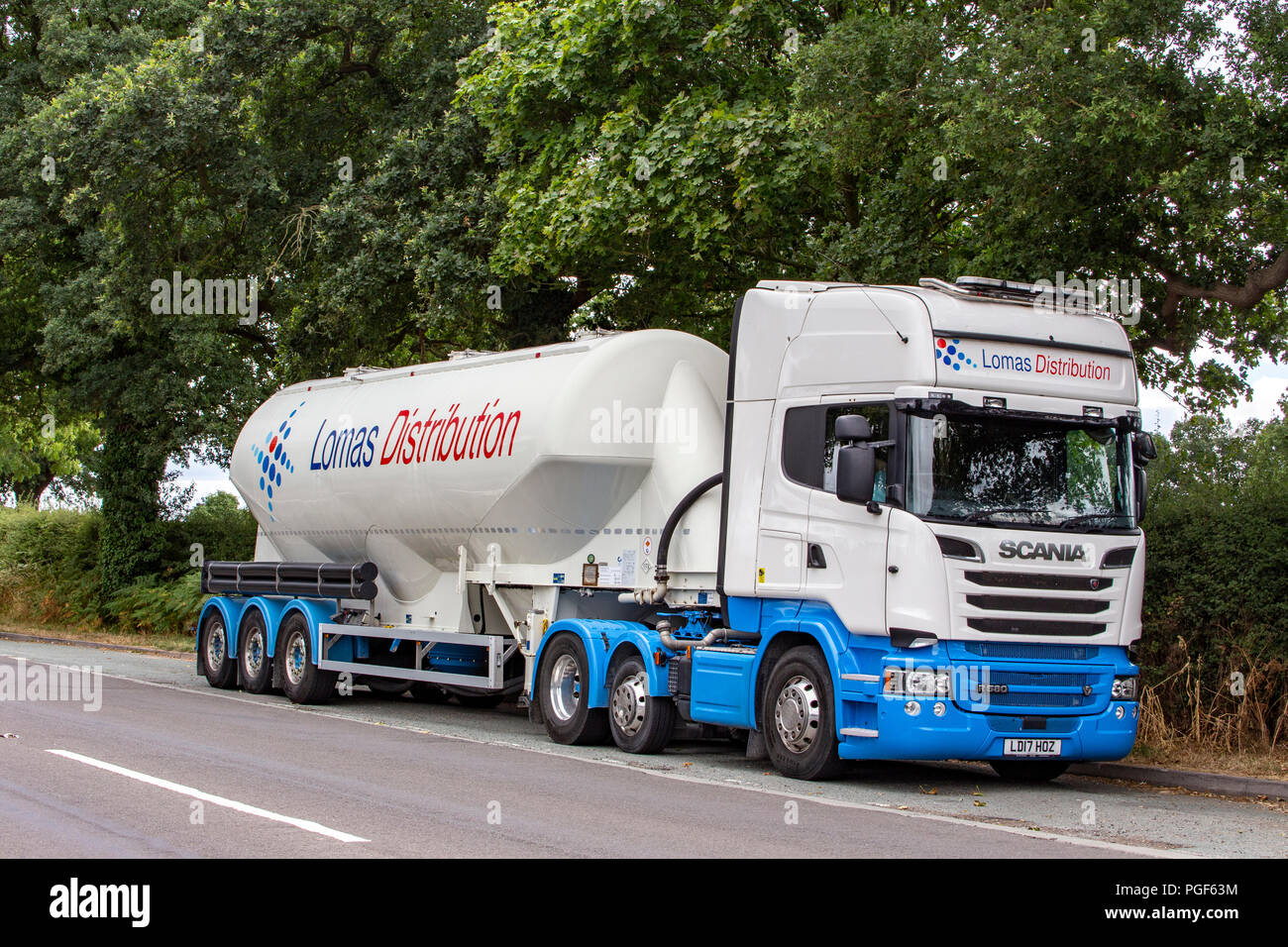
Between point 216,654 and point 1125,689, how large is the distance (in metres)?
13.3

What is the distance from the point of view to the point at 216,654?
20797 millimetres

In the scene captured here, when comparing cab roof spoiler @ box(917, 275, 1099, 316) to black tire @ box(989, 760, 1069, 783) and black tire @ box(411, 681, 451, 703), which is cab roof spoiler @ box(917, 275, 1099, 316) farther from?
black tire @ box(411, 681, 451, 703)

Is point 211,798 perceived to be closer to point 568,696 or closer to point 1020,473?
point 568,696

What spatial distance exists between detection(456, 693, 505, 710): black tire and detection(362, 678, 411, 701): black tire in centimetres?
75

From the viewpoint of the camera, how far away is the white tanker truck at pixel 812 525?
11195 millimetres

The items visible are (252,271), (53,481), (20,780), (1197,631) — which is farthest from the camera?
(53,481)

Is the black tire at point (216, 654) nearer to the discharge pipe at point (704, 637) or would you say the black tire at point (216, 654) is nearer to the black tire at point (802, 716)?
the discharge pipe at point (704, 637)

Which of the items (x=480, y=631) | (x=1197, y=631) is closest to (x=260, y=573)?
(x=480, y=631)

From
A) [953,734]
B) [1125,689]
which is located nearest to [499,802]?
[953,734]

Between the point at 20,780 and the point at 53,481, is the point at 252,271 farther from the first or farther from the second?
the point at 53,481

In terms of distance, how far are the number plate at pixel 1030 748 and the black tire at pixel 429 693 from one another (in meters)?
10.00

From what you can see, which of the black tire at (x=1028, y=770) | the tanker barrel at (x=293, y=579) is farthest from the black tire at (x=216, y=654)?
the black tire at (x=1028, y=770)
